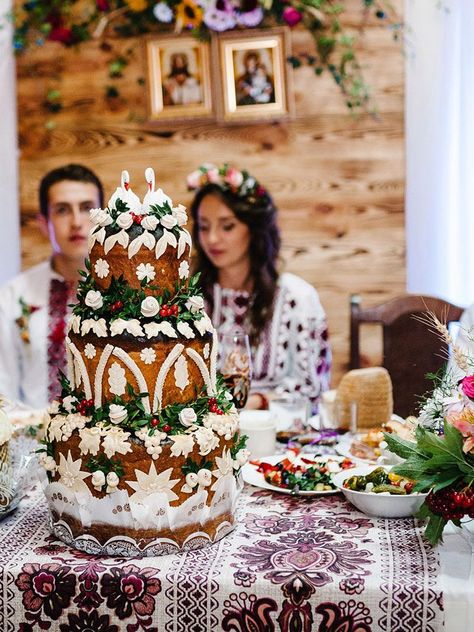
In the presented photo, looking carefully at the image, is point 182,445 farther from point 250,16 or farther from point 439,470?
point 250,16

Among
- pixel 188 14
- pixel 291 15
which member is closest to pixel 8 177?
pixel 188 14

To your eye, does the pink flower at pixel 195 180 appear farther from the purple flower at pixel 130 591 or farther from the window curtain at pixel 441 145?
the purple flower at pixel 130 591

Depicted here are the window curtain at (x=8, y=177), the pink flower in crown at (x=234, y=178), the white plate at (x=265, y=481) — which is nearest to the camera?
the white plate at (x=265, y=481)

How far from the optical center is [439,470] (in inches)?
57.5

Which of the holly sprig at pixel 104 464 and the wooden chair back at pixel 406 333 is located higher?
the holly sprig at pixel 104 464

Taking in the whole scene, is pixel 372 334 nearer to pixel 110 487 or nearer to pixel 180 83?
pixel 180 83

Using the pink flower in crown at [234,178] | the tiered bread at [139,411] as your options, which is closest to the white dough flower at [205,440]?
the tiered bread at [139,411]

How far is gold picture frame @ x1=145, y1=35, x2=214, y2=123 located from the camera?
3756 millimetres

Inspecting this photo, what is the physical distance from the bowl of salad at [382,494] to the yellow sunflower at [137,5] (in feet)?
8.83

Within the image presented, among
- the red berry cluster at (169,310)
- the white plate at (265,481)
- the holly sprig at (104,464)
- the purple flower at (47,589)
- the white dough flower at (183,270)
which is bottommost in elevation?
the purple flower at (47,589)

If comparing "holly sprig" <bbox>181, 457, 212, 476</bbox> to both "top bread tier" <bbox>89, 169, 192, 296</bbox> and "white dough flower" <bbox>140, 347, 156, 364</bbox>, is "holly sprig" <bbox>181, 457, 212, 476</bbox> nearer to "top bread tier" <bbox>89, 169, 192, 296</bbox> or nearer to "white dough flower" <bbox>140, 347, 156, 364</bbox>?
"white dough flower" <bbox>140, 347, 156, 364</bbox>

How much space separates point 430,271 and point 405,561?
2.50 m

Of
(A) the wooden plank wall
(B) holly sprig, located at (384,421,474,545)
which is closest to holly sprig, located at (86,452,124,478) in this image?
(B) holly sprig, located at (384,421,474,545)

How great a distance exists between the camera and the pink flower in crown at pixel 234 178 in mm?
3261
